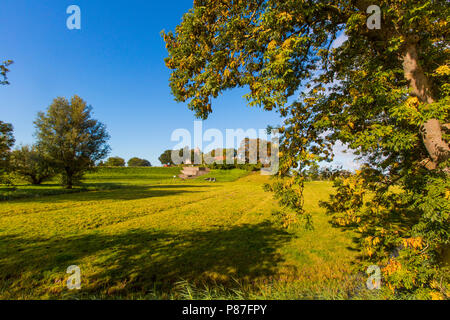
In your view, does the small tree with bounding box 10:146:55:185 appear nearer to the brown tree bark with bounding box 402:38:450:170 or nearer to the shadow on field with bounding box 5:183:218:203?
the shadow on field with bounding box 5:183:218:203

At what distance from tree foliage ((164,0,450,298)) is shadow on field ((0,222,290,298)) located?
3.51 metres

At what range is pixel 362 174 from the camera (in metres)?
5.78

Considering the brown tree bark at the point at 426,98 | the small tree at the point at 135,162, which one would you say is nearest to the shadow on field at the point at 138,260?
the brown tree bark at the point at 426,98

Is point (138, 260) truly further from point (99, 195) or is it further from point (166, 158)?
point (166, 158)

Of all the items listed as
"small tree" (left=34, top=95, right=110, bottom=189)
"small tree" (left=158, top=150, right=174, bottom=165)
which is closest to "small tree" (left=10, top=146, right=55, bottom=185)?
"small tree" (left=34, top=95, right=110, bottom=189)

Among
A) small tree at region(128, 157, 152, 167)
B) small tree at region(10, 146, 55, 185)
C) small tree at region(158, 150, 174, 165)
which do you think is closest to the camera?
small tree at region(10, 146, 55, 185)

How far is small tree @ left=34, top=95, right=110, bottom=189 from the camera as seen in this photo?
27.7 m

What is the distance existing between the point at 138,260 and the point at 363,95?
9133mm

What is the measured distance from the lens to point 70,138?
28.0 metres

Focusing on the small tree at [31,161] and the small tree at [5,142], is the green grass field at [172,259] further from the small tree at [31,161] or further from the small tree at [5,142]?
the small tree at [31,161]

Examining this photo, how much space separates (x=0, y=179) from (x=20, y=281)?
21717mm

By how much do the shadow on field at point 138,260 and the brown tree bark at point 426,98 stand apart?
577cm

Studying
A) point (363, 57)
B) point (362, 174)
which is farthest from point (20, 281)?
point (363, 57)

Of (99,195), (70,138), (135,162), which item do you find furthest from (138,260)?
(135,162)
